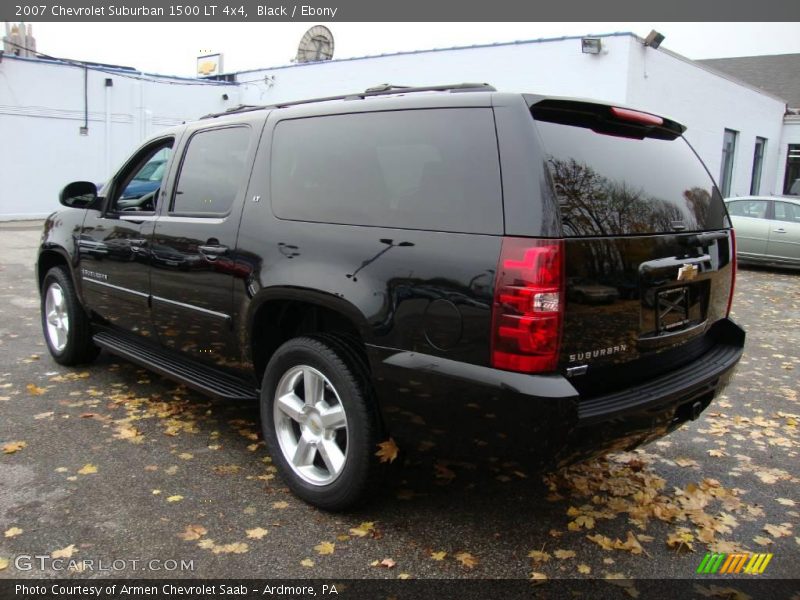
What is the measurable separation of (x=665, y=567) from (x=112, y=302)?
12.5 ft

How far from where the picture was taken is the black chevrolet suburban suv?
2.46 m

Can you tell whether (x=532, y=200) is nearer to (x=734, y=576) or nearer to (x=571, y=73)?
(x=734, y=576)

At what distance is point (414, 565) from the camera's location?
2.78 meters

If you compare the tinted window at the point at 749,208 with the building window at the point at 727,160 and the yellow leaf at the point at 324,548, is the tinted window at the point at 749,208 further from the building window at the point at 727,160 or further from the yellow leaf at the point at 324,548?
the yellow leaf at the point at 324,548

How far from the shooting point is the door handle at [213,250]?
11.6 feet

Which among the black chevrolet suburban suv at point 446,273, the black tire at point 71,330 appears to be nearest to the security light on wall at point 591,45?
the black chevrolet suburban suv at point 446,273

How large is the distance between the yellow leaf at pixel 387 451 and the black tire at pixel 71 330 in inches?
129

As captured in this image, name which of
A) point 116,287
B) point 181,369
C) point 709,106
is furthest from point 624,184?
point 709,106

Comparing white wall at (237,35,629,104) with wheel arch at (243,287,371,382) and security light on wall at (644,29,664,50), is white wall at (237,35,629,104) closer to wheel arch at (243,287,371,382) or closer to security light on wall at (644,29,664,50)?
security light on wall at (644,29,664,50)

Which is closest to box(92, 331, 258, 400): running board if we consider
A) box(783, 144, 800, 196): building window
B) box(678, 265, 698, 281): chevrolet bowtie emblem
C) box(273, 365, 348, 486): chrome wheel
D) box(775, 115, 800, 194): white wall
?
box(273, 365, 348, 486): chrome wheel

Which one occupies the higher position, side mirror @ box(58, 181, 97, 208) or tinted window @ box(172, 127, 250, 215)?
tinted window @ box(172, 127, 250, 215)

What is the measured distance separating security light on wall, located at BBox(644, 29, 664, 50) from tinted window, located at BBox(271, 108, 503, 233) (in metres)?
12.9

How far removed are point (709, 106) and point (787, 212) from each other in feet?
23.1

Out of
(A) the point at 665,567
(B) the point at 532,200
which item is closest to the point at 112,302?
(B) the point at 532,200
